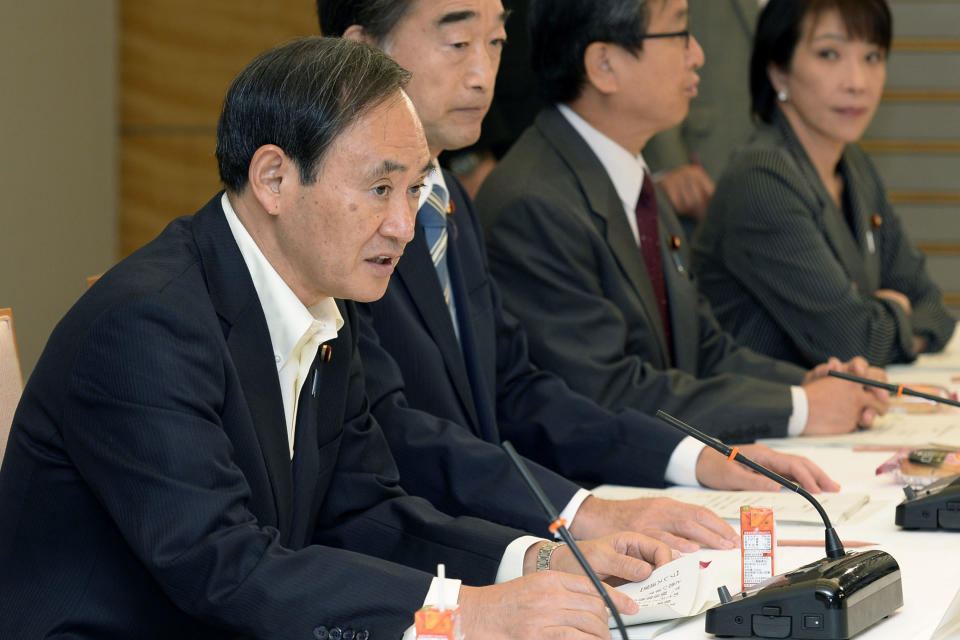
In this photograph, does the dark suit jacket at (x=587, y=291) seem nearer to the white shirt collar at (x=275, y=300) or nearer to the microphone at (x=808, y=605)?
the white shirt collar at (x=275, y=300)

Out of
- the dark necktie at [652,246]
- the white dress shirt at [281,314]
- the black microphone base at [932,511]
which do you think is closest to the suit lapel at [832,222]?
the dark necktie at [652,246]

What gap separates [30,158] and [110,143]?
715mm

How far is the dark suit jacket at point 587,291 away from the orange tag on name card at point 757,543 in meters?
0.99

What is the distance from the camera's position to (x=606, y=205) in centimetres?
268

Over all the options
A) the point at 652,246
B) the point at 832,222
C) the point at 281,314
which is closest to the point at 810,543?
the point at 281,314

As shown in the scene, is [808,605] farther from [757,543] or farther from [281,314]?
[281,314]

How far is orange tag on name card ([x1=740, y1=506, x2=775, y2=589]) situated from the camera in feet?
4.87

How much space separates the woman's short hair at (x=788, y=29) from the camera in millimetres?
3508

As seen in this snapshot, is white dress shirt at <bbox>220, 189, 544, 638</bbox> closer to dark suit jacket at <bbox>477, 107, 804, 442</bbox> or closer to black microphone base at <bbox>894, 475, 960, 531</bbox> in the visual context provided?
black microphone base at <bbox>894, 475, 960, 531</bbox>

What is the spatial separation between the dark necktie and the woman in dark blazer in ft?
1.75

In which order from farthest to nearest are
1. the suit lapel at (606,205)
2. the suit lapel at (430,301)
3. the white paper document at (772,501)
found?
the suit lapel at (606,205)
the suit lapel at (430,301)
the white paper document at (772,501)

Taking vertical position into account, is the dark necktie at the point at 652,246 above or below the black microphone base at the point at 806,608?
above

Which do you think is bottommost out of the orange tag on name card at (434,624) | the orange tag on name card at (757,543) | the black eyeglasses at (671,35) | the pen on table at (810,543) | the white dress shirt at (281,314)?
the pen on table at (810,543)

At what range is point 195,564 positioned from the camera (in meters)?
1.29
